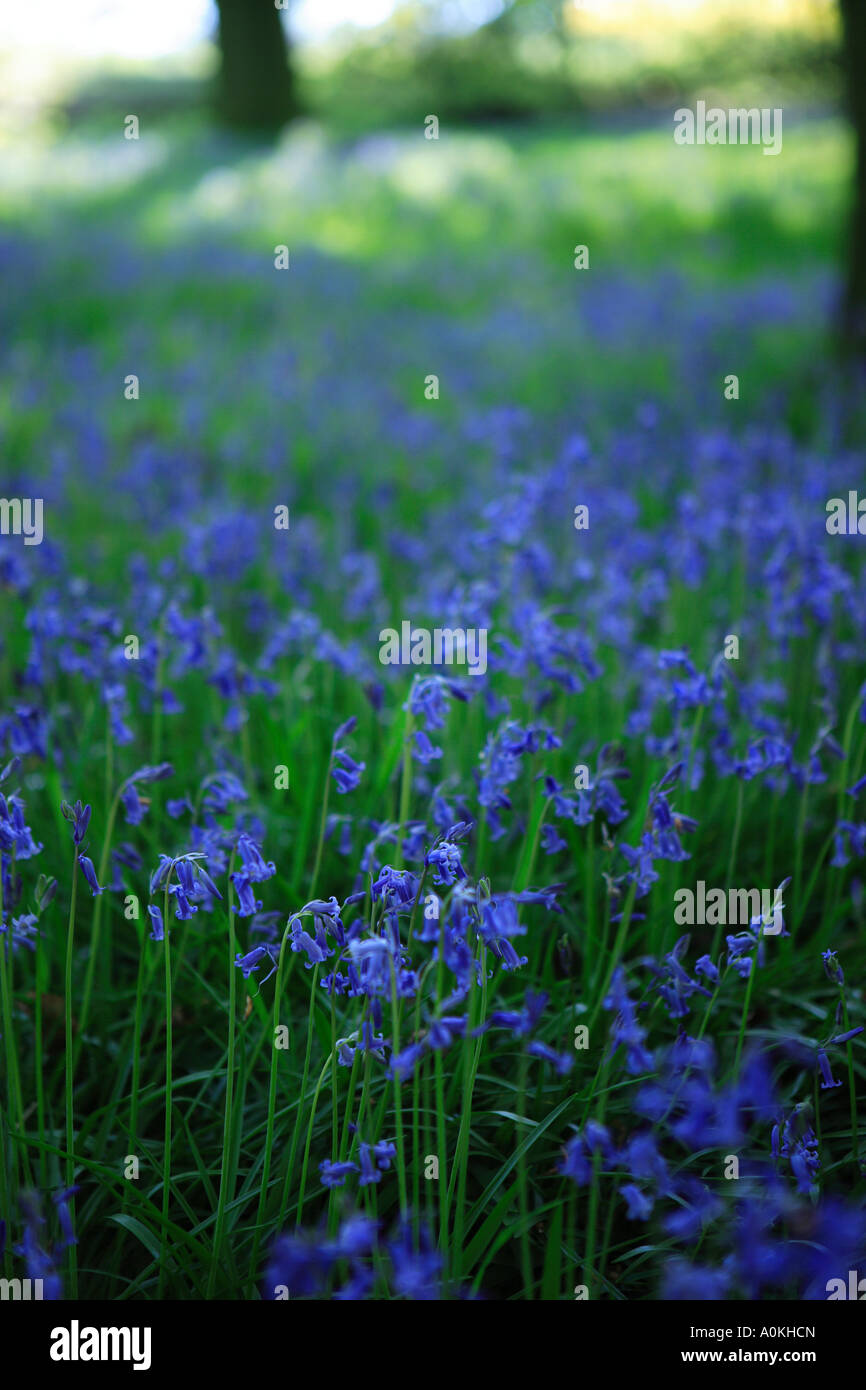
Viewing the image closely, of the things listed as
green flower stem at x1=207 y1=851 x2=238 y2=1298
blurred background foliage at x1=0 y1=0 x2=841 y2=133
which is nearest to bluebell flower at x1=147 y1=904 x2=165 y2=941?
green flower stem at x1=207 y1=851 x2=238 y2=1298

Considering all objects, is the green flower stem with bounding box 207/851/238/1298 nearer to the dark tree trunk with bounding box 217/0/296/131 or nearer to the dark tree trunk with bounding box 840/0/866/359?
the dark tree trunk with bounding box 840/0/866/359

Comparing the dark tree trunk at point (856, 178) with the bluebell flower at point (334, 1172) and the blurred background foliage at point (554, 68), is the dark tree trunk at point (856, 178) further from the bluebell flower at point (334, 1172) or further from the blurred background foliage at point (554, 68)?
the blurred background foliage at point (554, 68)

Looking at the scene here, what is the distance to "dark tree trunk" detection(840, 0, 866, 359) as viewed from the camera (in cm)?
651

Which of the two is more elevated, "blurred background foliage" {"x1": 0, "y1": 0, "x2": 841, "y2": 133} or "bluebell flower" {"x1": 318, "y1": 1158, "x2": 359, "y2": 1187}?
"blurred background foliage" {"x1": 0, "y1": 0, "x2": 841, "y2": 133}

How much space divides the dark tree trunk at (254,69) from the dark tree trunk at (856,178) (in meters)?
14.8

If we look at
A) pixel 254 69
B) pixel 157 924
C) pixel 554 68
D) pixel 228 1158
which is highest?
pixel 554 68

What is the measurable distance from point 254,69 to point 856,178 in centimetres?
1581

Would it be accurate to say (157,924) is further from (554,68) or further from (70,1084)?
(554,68)

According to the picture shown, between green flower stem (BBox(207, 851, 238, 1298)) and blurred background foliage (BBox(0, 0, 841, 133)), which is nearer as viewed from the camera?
green flower stem (BBox(207, 851, 238, 1298))

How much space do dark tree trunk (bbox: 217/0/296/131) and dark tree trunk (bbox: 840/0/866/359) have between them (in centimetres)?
1479

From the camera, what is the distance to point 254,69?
1912 centimetres

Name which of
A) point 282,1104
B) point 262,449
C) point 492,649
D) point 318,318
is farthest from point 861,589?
point 318,318

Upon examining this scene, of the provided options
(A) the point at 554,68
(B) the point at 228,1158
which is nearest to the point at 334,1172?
(B) the point at 228,1158
